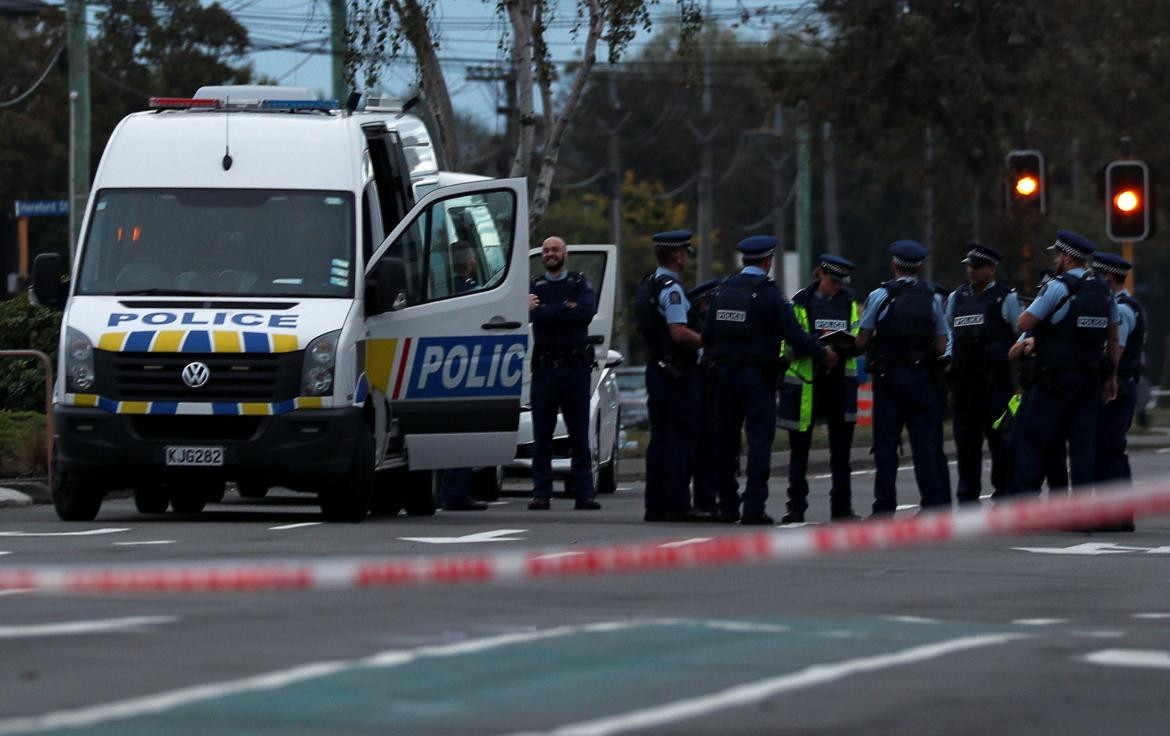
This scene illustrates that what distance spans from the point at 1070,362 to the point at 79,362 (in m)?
5.85

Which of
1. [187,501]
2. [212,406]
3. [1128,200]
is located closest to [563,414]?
[187,501]

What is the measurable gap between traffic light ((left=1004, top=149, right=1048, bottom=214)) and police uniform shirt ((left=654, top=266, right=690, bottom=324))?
33.3 ft

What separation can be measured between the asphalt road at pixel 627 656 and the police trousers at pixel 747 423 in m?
3.55

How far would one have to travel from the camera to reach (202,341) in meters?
14.1

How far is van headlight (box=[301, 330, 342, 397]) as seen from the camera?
1419cm

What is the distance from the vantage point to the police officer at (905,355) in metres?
15.1

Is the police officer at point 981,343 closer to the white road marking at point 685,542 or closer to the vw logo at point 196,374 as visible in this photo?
the white road marking at point 685,542

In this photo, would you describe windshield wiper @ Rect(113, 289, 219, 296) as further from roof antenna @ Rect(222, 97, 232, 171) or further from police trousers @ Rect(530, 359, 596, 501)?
police trousers @ Rect(530, 359, 596, 501)

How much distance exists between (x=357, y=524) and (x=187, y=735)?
875 centimetres

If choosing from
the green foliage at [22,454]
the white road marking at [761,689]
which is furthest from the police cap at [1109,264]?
the green foliage at [22,454]

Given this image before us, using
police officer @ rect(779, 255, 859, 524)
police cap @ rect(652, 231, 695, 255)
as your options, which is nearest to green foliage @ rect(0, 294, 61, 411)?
police cap @ rect(652, 231, 695, 255)

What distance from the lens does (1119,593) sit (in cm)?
1050

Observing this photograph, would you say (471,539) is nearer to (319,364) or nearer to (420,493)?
(319,364)

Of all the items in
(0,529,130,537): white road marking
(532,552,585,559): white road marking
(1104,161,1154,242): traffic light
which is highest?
(1104,161,1154,242): traffic light
